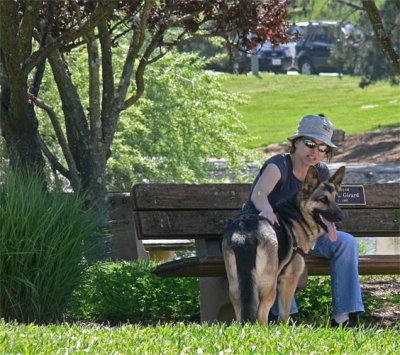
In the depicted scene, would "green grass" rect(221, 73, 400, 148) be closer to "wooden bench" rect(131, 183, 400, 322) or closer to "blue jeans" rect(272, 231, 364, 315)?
"wooden bench" rect(131, 183, 400, 322)

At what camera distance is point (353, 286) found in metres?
7.30

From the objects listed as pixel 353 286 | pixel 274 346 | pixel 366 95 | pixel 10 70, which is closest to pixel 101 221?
pixel 10 70

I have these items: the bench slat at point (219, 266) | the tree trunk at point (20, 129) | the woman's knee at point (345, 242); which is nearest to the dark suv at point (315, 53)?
the tree trunk at point (20, 129)

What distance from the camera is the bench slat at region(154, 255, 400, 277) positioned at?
7.18 m

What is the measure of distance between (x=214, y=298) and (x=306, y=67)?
3962 centimetres

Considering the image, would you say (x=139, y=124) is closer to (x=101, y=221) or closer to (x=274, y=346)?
(x=101, y=221)

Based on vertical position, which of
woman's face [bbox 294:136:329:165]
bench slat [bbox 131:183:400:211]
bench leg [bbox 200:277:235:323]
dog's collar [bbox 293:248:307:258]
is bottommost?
bench leg [bbox 200:277:235:323]

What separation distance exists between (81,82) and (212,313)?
6551 mm

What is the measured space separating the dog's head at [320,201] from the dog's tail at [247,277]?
0.56m

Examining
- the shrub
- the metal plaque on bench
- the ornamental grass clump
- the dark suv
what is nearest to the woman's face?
the metal plaque on bench

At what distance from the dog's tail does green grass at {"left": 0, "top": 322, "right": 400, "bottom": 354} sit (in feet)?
1.98

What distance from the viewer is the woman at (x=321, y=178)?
23.9 ft

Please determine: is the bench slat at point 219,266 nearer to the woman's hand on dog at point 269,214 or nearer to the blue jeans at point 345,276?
the blue jeans at point 345,276

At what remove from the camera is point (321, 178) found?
726cm
